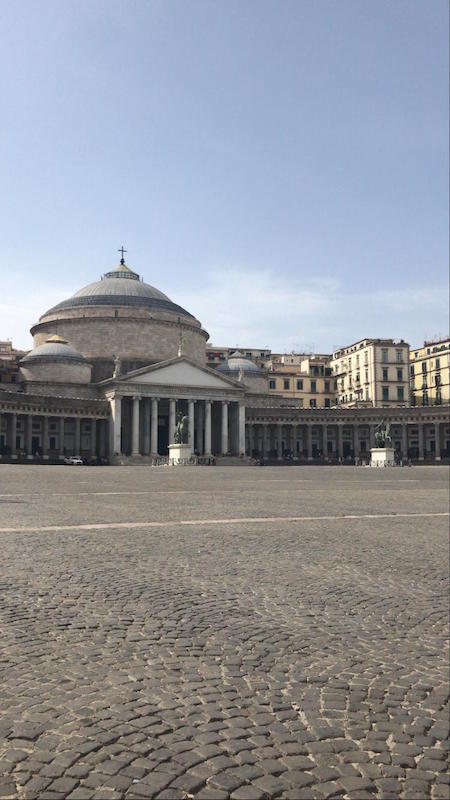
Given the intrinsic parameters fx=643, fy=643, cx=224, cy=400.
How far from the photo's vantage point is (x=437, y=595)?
677cm

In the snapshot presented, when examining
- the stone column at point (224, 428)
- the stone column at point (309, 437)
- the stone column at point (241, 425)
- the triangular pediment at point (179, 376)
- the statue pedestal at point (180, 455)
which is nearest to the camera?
the statue pedestal at point (180, 455)

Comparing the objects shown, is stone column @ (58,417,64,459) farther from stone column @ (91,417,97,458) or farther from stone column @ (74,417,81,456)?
stone column @ (91,417,97,458)

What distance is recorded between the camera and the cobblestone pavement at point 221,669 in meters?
3.02

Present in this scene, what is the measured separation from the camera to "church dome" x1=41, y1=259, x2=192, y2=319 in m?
80.0

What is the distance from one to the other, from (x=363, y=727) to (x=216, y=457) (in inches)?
2572

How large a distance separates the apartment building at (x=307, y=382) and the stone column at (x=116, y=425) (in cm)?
3428

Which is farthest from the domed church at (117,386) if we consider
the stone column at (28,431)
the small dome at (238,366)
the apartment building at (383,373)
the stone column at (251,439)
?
the apartment building at (383,373)

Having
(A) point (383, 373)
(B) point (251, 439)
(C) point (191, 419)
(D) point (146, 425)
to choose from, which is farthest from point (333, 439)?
(D) point (146, 425)

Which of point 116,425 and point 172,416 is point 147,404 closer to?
point 172,416

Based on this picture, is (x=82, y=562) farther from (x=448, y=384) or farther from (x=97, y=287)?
(x=448, y=384)

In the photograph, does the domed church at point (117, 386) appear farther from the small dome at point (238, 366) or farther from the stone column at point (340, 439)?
the stone column at point (340, 439)

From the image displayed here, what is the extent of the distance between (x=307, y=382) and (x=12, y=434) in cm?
5174

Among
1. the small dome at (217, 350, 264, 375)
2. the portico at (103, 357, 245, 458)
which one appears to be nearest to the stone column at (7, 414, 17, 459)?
the portico at (103, 357, 245, 458)

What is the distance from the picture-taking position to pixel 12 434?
63.2 metres
